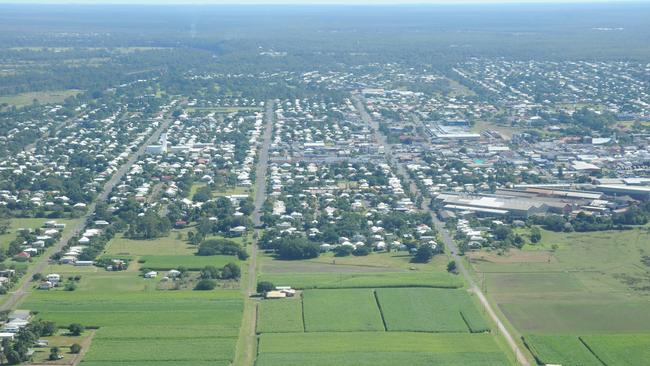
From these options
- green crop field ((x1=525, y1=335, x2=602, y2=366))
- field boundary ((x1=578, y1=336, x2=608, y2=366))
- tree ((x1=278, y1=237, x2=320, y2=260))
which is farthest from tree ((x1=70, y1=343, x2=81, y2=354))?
field boundary ((x1=578, y1=336, x2=608, y2=366))

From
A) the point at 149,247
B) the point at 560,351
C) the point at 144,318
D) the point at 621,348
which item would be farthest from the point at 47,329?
the point at 621,348

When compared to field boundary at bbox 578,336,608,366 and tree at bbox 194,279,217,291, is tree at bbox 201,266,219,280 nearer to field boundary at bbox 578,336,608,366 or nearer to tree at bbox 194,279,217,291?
tree at bbox 194,279,217,291

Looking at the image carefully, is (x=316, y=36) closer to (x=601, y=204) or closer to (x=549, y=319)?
(x=601, y=204)

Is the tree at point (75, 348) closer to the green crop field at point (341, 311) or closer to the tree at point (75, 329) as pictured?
the tree at point (75, 329)

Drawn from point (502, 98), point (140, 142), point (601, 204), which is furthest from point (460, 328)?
point (502, 98)

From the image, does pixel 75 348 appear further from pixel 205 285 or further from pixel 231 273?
pixel 231 273

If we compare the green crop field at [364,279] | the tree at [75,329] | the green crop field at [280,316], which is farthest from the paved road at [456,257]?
the tree at [75,329]
